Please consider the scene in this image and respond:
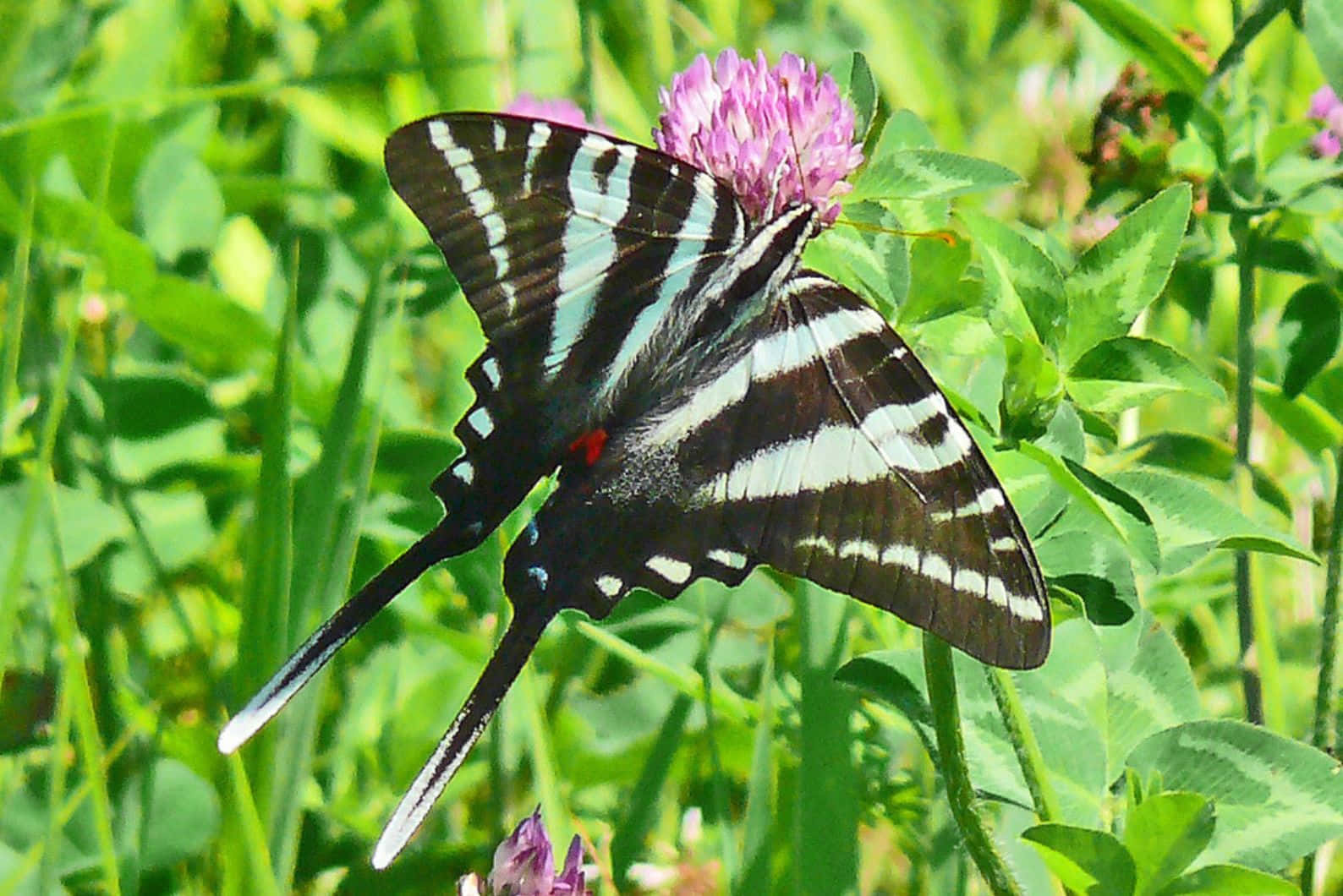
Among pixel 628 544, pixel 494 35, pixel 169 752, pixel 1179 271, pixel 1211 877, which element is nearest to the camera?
pixel 1211 877

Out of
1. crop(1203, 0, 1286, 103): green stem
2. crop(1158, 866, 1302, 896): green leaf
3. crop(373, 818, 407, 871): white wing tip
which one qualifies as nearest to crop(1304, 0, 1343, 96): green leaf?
crop(1203, 0, 1286, 103): green stem

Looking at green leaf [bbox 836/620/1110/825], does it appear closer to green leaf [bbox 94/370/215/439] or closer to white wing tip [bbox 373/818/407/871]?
white wing tip [bbox 373/818/407/871]

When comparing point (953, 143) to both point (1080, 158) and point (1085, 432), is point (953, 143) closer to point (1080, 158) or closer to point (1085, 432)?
point (1080, 158)

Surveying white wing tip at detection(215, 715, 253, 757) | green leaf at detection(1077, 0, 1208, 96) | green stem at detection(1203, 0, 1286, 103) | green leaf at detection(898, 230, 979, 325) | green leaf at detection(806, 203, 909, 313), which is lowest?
white wing tip at detection(215, 715, 253, 757)

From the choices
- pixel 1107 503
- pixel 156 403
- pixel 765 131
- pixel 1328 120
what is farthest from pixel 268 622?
pixel 1328 120

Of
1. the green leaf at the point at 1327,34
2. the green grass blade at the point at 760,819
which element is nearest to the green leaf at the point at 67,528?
the green grass blade at the point at 760,819

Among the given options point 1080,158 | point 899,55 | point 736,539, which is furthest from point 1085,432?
point 899,55

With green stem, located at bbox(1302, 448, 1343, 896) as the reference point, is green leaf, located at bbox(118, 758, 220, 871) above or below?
below

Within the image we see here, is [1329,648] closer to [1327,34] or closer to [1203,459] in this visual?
[1203,459]
